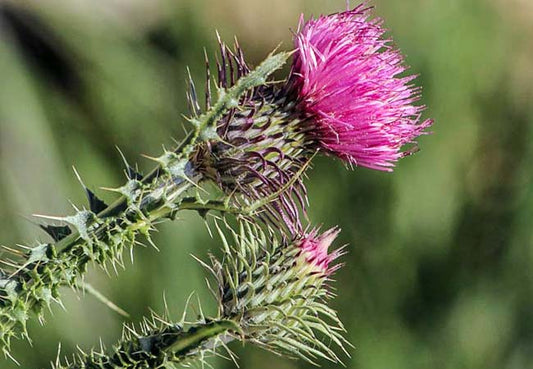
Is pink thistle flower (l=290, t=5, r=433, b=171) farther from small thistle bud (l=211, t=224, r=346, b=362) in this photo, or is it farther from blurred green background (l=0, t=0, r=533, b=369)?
blurred green background (l=0, t=0, r=533, b=369)

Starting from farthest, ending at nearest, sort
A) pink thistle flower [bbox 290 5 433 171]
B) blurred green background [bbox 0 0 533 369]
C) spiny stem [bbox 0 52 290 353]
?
blurred green background [bbox 0 0 533 369] → pink thistle flower [bbox 290 5 433 171] → spiny stem [bbox 0 52 290 353]

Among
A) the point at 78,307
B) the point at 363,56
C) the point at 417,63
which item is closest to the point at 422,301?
the point at 417,63

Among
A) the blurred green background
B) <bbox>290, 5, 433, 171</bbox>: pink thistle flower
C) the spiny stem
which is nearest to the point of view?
the spiny stem

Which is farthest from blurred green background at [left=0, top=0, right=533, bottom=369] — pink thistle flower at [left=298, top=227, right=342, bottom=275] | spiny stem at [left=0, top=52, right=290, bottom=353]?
spiny stem at [left=0, top=52, right=290, bottom=353]

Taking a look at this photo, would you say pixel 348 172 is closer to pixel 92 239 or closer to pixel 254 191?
pixel 254 191

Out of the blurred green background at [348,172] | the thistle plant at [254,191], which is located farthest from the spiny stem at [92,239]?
the blurred green background at [348,172]

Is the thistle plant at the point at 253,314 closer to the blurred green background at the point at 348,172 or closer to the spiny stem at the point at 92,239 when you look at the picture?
the spiny stem at the point at 92,239

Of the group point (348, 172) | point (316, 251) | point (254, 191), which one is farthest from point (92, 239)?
point (348, 172)
